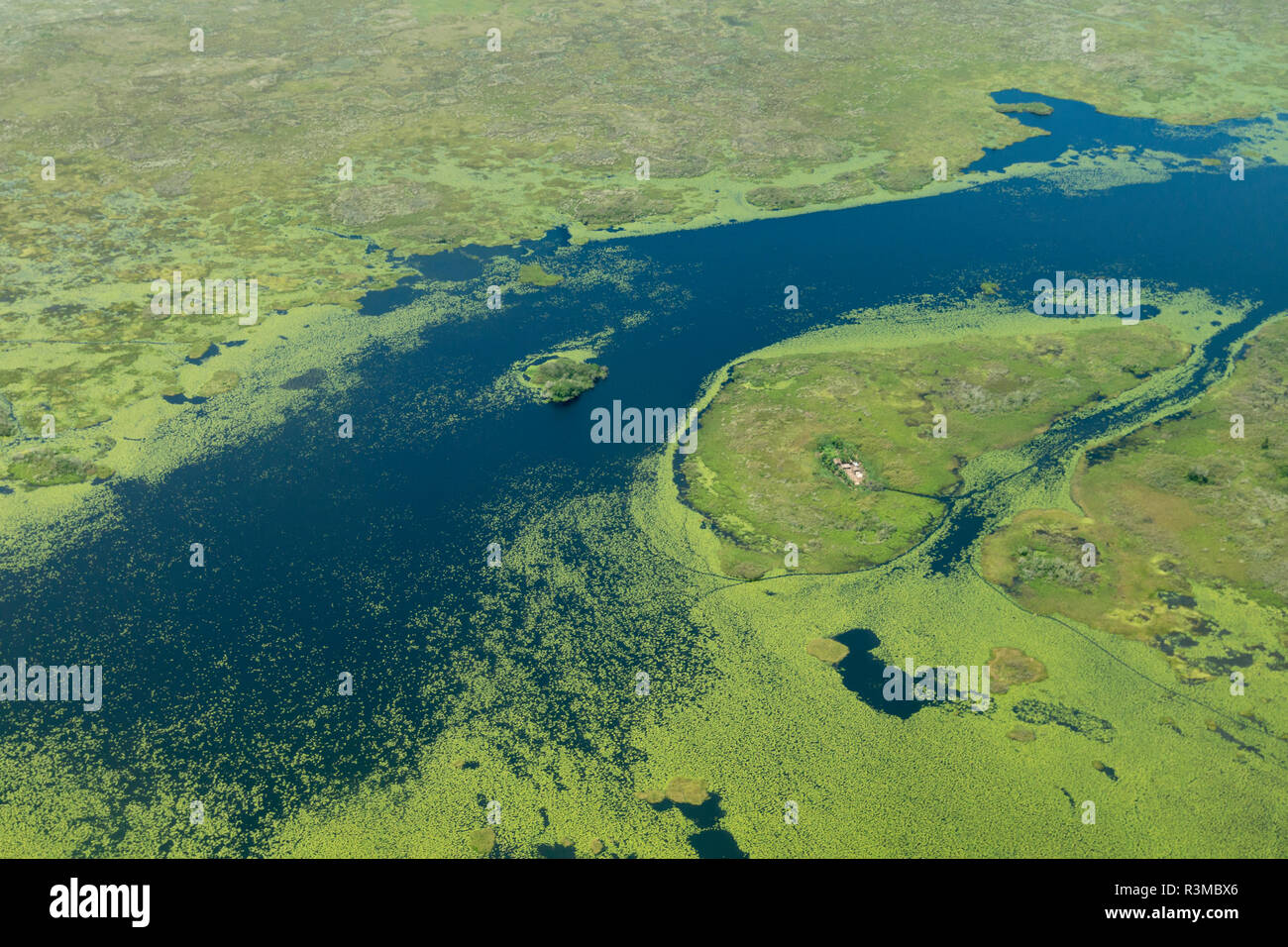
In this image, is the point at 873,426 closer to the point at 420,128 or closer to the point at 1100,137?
the point at 1100,137

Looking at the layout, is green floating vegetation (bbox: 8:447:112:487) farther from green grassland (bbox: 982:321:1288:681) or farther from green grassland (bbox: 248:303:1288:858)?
green grassland (bbox: 982:321:1288:681)

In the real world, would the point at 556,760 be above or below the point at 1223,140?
below

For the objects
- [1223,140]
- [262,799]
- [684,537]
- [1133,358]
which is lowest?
[262,799]

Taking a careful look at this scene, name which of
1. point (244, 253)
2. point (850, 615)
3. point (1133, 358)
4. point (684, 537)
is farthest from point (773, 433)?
point (244, 253)

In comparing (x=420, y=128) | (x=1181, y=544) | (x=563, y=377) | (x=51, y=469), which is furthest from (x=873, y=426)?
(x=420, y=128)

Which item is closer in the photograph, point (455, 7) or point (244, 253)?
point (244, 253)

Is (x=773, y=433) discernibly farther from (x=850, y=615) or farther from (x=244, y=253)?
(x=244, y=253)
